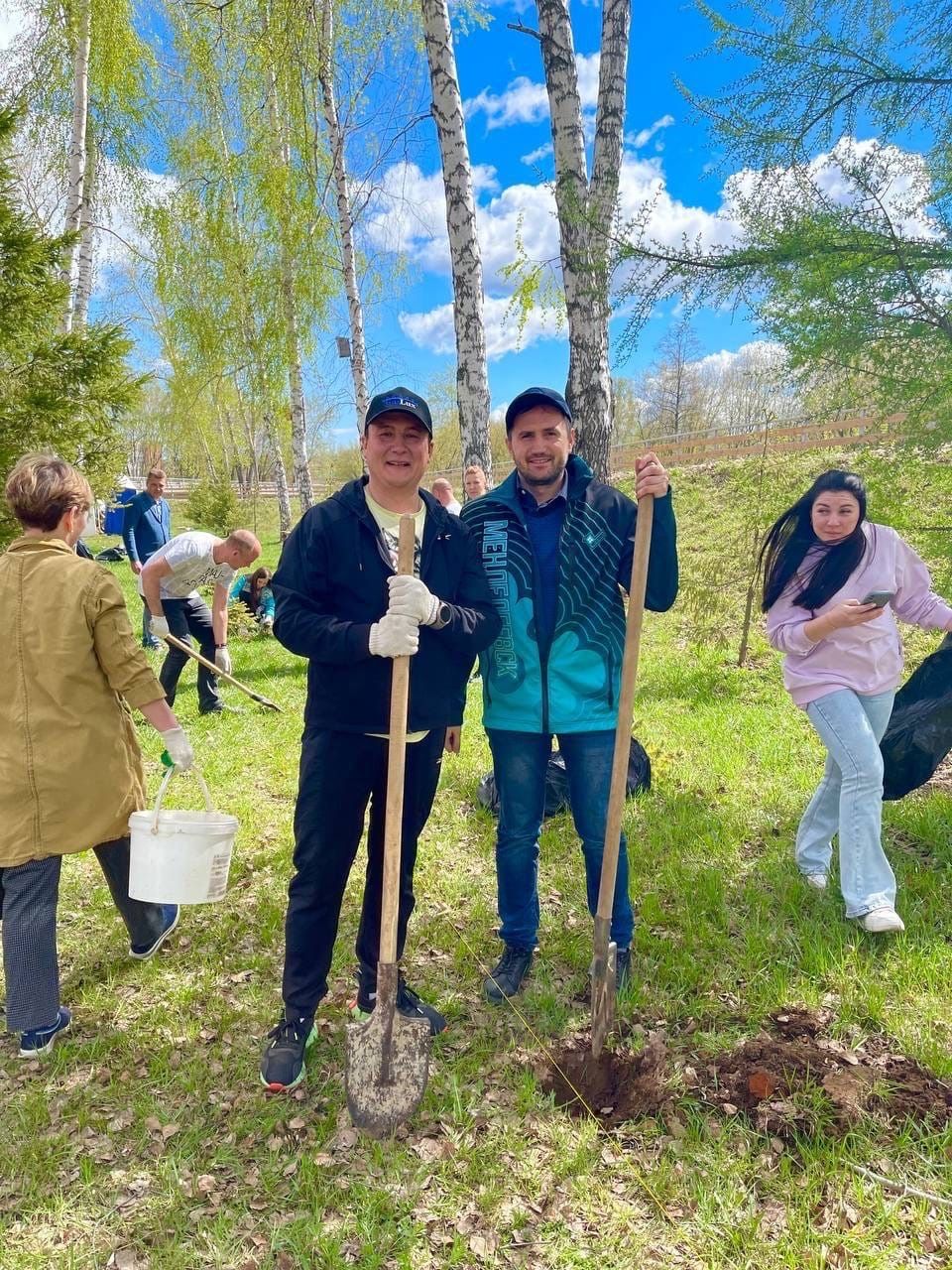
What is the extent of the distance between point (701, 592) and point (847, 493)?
3.40m

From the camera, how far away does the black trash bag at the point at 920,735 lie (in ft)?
11.2

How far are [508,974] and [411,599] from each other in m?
1.75

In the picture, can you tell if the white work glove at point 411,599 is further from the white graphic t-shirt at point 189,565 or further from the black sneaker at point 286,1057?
the white graphic t-shirt at point 189,565

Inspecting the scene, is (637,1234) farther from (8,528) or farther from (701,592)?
(8,528)

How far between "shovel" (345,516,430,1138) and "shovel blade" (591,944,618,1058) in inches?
23.2

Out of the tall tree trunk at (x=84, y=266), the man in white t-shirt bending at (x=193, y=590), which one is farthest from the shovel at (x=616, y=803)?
the tall tree trunk at (x=84, y=266)

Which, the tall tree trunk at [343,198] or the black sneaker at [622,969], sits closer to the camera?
the black sneaker at [622,969]

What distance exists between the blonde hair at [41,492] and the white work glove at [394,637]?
1.42 metres

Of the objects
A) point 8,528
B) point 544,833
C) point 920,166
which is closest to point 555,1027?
point 544,833

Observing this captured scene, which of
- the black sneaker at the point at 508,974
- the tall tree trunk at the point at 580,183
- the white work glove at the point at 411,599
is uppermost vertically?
the tall tree trunk at the point at 580,183

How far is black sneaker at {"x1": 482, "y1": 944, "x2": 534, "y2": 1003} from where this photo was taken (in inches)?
116

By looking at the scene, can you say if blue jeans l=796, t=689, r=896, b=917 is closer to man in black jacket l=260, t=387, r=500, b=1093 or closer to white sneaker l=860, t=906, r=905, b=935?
white sneaker l=860, t=906, r=905, b=935

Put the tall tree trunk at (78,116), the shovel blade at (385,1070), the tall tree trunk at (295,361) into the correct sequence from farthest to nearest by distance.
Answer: the tall tree trunk at (295,361)
the tall tree trunk at (78,116)
the shovel blade at (385,1070)

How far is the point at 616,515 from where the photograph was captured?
2672 mm
